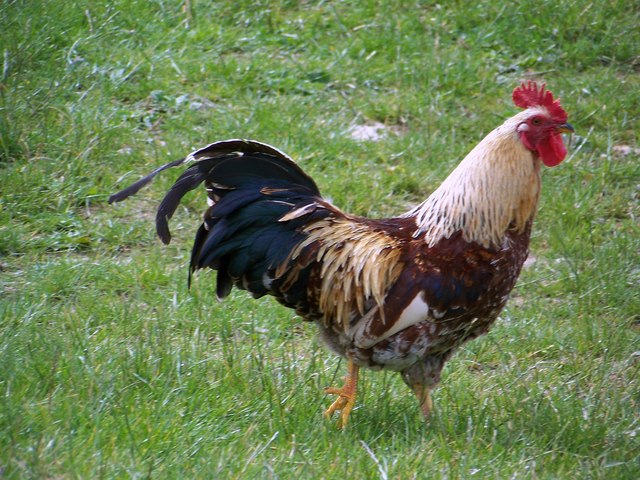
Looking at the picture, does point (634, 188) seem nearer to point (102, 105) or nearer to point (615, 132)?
point (615, 132)

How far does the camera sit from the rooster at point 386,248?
153 inches

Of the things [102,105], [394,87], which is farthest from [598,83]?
[102,105]

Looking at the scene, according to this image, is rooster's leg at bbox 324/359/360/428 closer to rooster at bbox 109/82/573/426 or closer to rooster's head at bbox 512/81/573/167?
rooster at bbox 109/82/573/426

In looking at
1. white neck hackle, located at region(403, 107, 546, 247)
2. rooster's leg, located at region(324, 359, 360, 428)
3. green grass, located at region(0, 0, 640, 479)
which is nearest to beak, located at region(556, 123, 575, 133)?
white neck hackle, located at region(403, 107, 546, 247)

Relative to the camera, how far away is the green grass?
143 inches

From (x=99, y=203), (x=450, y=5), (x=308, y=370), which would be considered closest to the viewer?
(x=308, y=370)

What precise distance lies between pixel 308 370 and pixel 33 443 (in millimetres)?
1502

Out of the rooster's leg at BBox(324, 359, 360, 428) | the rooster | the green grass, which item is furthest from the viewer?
the rooster's leg at BBox(324, 359, 360, 428)

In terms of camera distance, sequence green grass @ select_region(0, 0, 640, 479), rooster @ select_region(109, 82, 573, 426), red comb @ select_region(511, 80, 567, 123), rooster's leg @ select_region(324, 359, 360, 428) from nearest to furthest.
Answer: green grass @ select_region(0, 0, 640, 479), rooster @ select_region(109, 82, 573, 426), rooster's leg @ select_region(324, 359, 360, 428), red comb @ select_region(511, 80, 567, 123)

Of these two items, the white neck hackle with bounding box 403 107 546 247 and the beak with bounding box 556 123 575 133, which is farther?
the beak with bounding box 556 123 575 133

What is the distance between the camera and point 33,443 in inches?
128

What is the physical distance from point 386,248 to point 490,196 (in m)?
0.54

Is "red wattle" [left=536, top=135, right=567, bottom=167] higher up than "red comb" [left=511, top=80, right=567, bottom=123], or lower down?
lower down

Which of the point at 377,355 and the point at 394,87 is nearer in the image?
the point at 377,355
